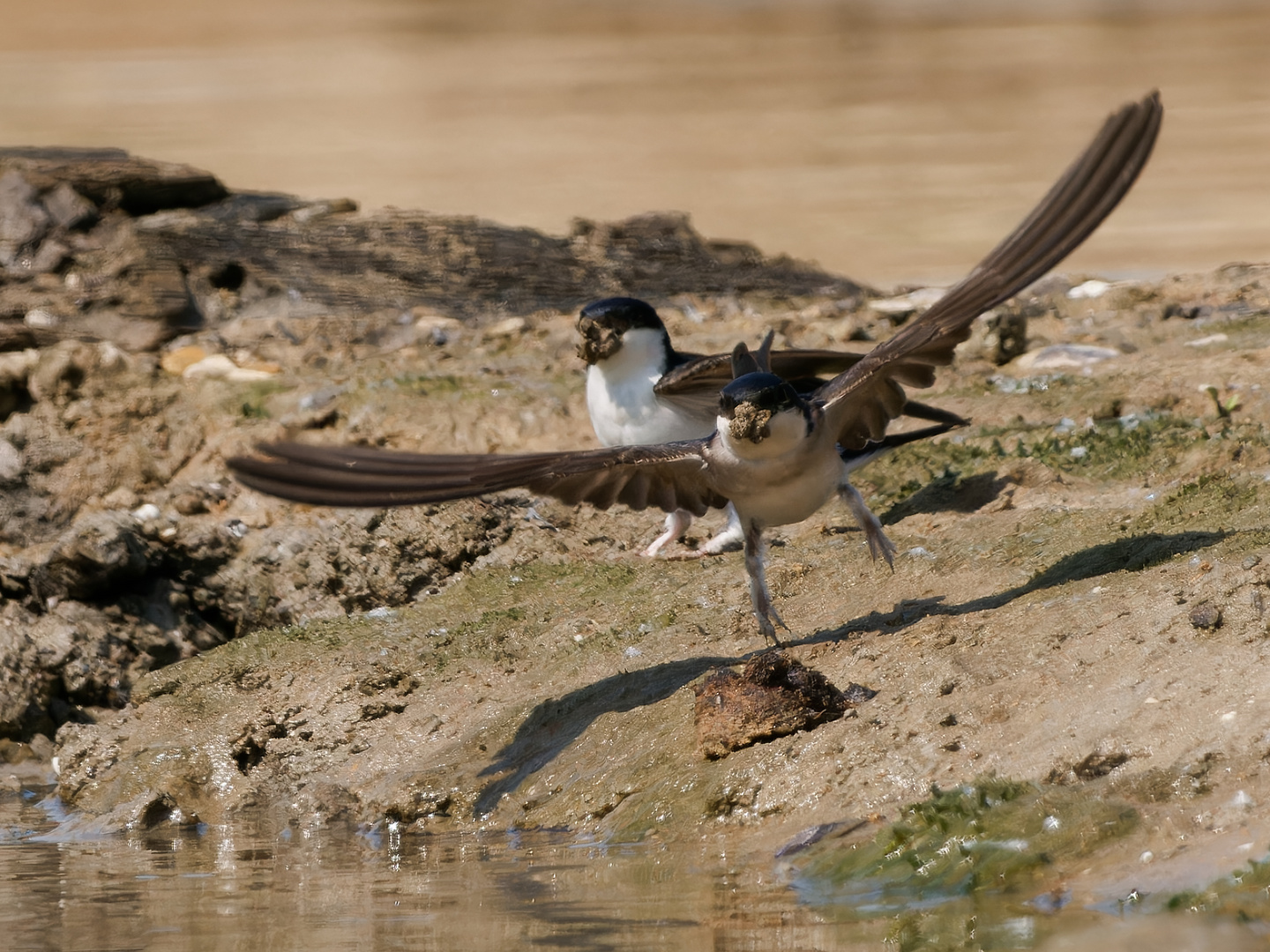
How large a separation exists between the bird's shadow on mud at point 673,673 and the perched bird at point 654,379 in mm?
1215

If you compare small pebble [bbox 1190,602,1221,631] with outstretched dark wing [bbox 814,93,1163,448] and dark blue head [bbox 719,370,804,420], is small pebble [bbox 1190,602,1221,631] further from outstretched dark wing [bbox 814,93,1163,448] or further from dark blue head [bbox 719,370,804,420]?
dark blue head [bbox 719,370,804,420]

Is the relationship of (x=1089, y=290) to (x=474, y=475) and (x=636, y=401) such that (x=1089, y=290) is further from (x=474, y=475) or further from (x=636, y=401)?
(x=474, y=475)

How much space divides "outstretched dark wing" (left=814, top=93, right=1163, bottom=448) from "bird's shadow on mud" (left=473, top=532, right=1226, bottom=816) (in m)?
0.70

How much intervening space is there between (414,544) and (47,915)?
2.59 metres

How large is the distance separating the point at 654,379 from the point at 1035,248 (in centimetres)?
241

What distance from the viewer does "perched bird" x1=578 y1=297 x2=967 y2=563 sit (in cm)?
619

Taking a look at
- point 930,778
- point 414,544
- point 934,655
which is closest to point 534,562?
point 414,544

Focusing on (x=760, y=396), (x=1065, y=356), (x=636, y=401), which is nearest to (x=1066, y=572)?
(x=760, y=396)

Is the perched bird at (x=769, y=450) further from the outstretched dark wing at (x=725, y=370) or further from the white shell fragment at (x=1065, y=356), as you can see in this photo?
the white shell fragment at (x=1065, y=356)

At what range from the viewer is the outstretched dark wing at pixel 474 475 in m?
4.20

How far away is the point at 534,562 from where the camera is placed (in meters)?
6.15

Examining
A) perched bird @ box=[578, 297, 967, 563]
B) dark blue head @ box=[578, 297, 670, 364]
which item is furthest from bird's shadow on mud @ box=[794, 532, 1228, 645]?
dark blue head @ box=[578, 297, 670, 364]

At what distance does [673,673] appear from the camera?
4.90 m

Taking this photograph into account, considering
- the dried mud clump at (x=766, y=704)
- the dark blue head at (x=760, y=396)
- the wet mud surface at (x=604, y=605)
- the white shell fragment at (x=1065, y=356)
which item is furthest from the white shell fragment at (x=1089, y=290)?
the dried mud clump at (x=766, y=704)
